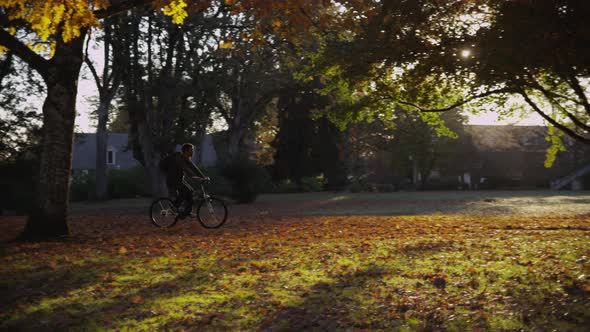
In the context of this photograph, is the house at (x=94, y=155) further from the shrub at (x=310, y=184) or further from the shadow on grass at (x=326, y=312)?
the shadow on grass at (x=326, y=312)

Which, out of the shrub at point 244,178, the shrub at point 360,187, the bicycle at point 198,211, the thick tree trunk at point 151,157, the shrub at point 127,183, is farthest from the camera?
the shrub at point 360,187

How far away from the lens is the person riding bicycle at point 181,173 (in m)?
12.2

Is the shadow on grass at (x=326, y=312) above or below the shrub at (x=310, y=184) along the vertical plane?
below

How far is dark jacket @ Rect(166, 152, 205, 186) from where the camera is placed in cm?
1214

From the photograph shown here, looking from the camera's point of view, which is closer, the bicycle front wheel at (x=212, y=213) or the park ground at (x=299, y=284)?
the park ground at (x=299, y=284)

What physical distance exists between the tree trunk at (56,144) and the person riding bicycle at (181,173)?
7.89 ft

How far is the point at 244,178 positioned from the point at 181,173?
1699cm

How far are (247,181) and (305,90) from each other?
13780 millimetres

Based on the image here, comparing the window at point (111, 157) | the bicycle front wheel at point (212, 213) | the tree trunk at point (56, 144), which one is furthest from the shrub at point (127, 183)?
the tree trunk at point (56, 144)

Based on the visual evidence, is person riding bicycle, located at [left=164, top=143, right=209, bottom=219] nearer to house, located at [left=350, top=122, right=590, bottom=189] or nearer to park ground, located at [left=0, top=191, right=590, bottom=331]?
park ground, located at [left=0, top=191, right=590, bottom=331]

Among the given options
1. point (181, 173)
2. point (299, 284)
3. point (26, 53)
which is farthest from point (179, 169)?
point (299, 284)

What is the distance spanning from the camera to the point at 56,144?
1060cm

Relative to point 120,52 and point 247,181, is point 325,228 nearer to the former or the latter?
point 120,52

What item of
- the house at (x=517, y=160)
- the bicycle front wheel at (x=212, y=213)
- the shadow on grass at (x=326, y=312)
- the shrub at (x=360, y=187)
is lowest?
the shadow on grass at (x=326, y=312)
